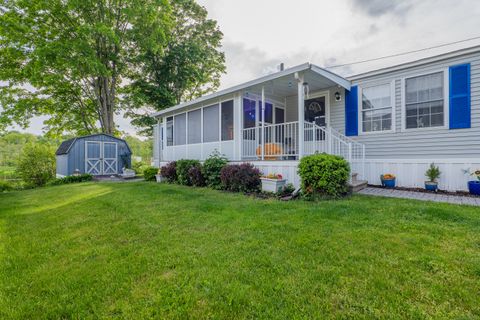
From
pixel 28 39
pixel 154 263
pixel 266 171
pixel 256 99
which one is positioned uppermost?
pixel 28 39

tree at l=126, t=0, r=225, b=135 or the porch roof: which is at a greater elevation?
tree at l=126, t=0, r=225, b=135

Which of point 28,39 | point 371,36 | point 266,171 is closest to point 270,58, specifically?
point 371,36

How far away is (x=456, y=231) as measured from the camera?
3047 mm

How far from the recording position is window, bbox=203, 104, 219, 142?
8.55 meters

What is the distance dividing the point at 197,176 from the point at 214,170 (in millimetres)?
805

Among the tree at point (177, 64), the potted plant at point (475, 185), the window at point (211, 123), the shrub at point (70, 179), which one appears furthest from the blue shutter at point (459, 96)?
the shrub at point (70, 179)

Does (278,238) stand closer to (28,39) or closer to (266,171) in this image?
(266,171)

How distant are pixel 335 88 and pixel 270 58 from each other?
7195 mm

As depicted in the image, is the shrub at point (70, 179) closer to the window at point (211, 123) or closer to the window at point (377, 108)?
the window at point (211, 123)

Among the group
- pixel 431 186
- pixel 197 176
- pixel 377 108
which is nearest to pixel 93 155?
pixel 197 176

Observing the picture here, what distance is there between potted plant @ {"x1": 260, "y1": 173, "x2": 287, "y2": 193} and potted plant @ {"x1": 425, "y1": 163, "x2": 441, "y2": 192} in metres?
3.56

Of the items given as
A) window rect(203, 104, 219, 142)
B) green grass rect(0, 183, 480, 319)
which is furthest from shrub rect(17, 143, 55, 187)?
green grass rect(0, 183, 480, 319)

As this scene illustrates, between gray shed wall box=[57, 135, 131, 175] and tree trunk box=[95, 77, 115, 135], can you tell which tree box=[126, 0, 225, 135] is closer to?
tree trunk box=[95, 77, 115, 135]

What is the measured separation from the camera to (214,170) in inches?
298
